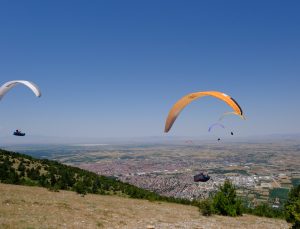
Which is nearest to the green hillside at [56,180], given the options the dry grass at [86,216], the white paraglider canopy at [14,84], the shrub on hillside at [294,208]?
the dry grass at [86,216]

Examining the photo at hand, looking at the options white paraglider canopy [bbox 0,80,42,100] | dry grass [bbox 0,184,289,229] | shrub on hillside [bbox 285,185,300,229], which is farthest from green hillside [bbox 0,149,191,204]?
white paraglider canopy [bbox 0,80,42,100]

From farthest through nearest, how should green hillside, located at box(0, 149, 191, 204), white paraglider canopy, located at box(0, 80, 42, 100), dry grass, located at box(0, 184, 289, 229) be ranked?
green hillside, located at box(0, 149, 191, 204) → white paraglider canopy, located at box(0, 80, 42, 100) → dry grass, located at box(0, 184, 289, 229)

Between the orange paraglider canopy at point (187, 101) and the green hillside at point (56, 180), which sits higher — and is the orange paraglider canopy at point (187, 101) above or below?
above

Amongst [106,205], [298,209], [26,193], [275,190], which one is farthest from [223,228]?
[275,190]

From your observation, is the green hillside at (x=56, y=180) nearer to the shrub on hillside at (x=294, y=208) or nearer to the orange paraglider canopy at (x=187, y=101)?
the shrub on hillside at (x=294, y=208)

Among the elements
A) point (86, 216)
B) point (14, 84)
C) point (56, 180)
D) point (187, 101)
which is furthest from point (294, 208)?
point (56, 180)

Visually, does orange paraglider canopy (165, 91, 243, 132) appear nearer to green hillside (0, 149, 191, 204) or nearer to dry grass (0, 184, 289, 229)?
dry grass (0, 184, 289, 229)

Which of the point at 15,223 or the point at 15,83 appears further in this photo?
the point at 15,83

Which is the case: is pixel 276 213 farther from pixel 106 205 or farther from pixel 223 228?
pixel 106 205

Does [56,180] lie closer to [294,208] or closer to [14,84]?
[14,84]
